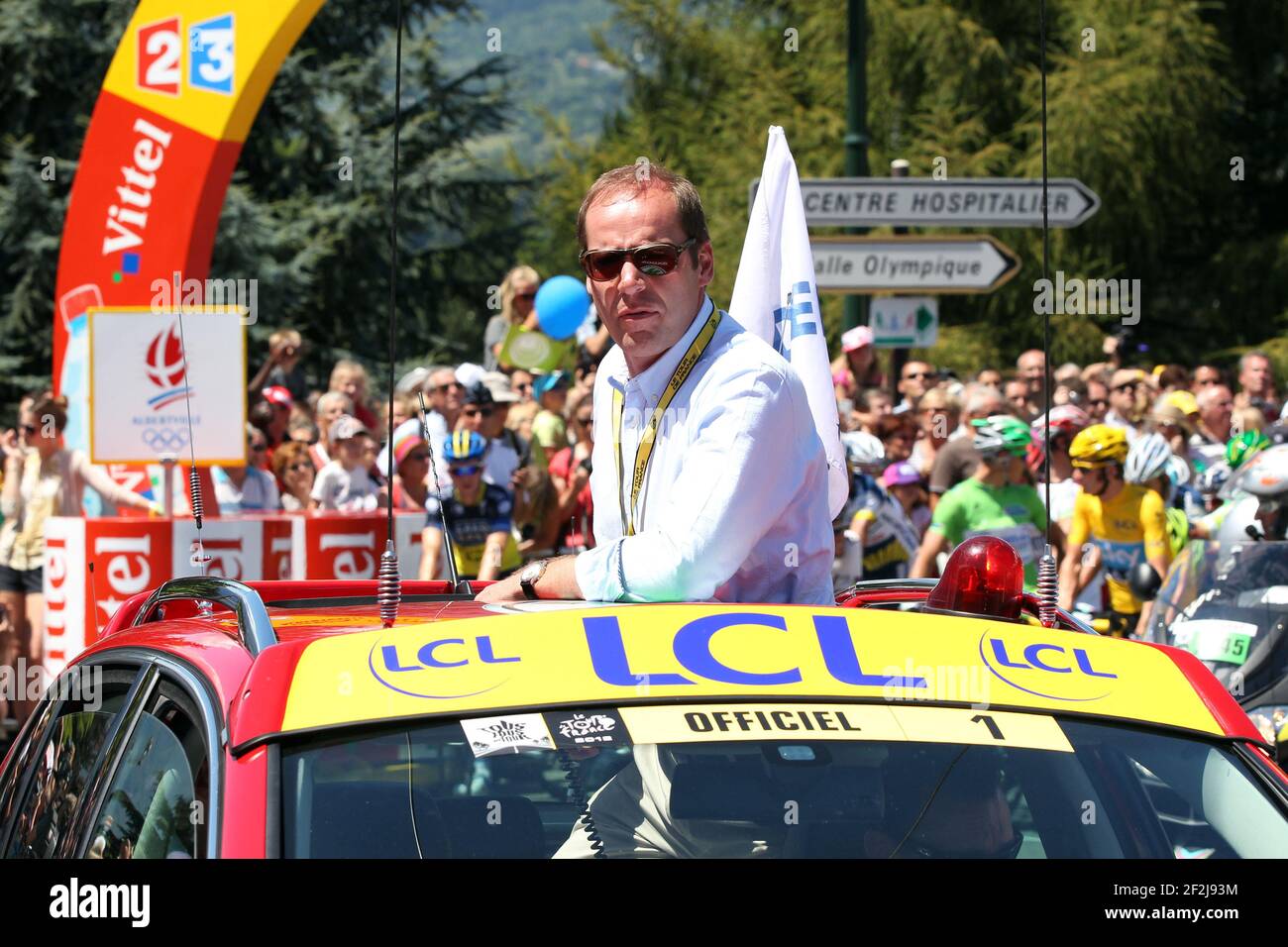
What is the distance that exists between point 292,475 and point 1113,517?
16.4 ft

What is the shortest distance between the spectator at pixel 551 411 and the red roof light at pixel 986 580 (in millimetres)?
8203

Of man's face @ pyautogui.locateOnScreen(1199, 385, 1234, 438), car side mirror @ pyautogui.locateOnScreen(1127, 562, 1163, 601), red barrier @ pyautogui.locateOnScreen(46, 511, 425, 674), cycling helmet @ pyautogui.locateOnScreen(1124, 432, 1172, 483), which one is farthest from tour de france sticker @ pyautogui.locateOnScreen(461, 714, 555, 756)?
man's face @ pyautogui.locateOnScreen(1199, 385, 1234, 438)

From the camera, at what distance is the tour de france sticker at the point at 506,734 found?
2451 millimetres

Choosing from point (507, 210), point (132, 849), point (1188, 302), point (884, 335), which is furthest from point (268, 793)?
point (1188, 302)

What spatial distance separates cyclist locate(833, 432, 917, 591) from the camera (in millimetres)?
10672

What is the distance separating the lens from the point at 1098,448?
971cm

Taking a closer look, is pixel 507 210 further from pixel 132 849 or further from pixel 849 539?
pixel 132 849

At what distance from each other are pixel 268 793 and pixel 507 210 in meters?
27.0

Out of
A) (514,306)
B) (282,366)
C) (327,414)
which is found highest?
(514,306)

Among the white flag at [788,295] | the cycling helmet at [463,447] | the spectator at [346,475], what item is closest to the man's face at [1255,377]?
the cycling helmet at [463,447]

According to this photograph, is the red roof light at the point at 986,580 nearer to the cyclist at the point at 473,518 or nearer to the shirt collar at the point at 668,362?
the shirt collar at the point at 668,362

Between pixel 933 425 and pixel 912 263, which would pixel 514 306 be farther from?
pixel 933 425

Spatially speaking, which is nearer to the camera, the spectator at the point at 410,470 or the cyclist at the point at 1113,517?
the cyclist at the point at 1113,517

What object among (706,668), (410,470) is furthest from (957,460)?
(706,668)
